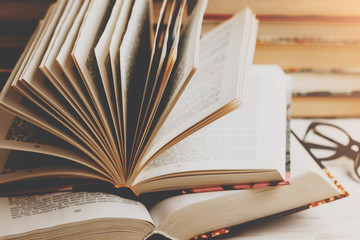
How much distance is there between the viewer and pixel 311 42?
75cm

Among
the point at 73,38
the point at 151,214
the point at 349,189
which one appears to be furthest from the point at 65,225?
the point at 349,189

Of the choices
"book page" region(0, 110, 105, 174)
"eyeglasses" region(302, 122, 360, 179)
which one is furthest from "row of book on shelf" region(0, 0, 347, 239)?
"eyeglasses" region(302, 122, 360, 179)

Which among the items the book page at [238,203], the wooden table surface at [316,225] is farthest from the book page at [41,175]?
the wooden table surface at [316,225]

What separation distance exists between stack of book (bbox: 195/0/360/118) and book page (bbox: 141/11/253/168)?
0.10 m

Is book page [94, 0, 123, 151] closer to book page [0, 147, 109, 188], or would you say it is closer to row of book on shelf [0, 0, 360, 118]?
book page [0, 147, 109, 188]

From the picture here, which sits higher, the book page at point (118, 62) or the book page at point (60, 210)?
the book page at point (118, 62)

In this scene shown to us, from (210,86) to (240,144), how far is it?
4.0 inches

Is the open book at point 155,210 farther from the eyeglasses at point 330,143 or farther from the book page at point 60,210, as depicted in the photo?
the eyeglasses at point 330,143

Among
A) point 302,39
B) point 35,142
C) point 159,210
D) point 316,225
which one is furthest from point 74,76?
point 302,39

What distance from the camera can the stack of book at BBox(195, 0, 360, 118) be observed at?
0.73 meters

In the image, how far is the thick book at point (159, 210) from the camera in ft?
1.45

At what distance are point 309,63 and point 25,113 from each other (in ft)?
2.04

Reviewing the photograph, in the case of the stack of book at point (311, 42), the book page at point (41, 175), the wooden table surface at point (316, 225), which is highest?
the stack of book at point (311, 42)

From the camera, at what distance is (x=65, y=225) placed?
436mm
